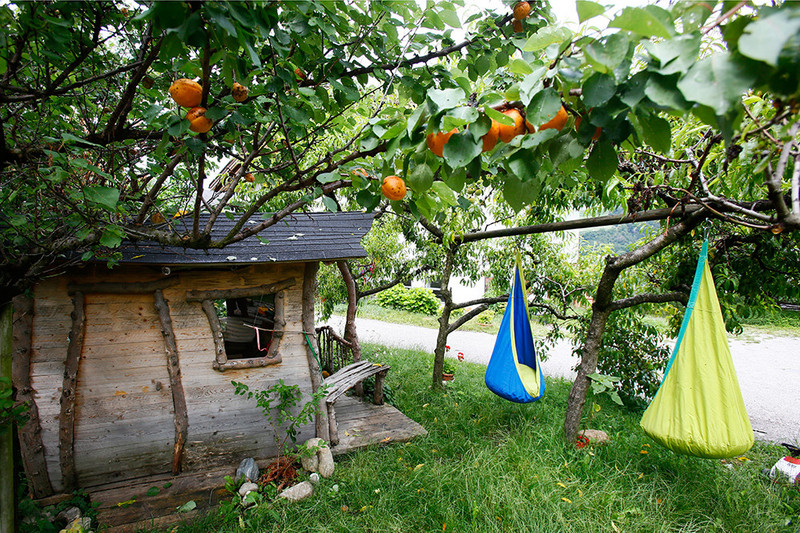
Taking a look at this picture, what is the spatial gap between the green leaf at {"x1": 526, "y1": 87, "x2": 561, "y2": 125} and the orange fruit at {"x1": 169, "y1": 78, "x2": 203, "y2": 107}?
1.04 m

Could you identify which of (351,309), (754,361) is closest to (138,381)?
(351,309)

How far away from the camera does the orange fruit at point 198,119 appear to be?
129 cm

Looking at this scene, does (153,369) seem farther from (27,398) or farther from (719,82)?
(719,82)

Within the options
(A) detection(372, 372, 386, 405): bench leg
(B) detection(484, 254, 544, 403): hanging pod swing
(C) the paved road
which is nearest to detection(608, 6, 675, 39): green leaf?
(B) detection(484, 254, 544, 403): hanging pod swing

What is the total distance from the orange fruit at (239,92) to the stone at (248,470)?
3136mm

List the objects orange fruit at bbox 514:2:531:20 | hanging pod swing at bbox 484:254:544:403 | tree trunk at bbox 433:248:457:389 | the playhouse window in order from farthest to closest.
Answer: the playhouse window, tree trunk at bbox 433:248:457:389, hanging pod swing at bbox 484:254:544:403, orange fruit at bbox 514:2:531:20

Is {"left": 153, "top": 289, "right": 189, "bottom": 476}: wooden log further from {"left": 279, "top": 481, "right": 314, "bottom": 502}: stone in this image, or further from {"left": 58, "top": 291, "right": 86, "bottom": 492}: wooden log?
{"left": 279, "top": 481, "right": 314, "bottom": 502}: stone

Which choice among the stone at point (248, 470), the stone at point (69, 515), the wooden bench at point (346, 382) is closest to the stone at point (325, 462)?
the wooden bench at point (346, 382)

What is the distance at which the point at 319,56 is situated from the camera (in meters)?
1.62

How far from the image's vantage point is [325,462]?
139 inches

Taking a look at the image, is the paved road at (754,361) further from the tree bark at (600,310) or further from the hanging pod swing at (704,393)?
the hanging pod swing at (704,393)

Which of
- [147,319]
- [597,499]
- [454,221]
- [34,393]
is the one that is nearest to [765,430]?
[597,499]

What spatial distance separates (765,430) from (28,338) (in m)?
7.54

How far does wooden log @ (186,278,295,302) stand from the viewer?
138 inches
